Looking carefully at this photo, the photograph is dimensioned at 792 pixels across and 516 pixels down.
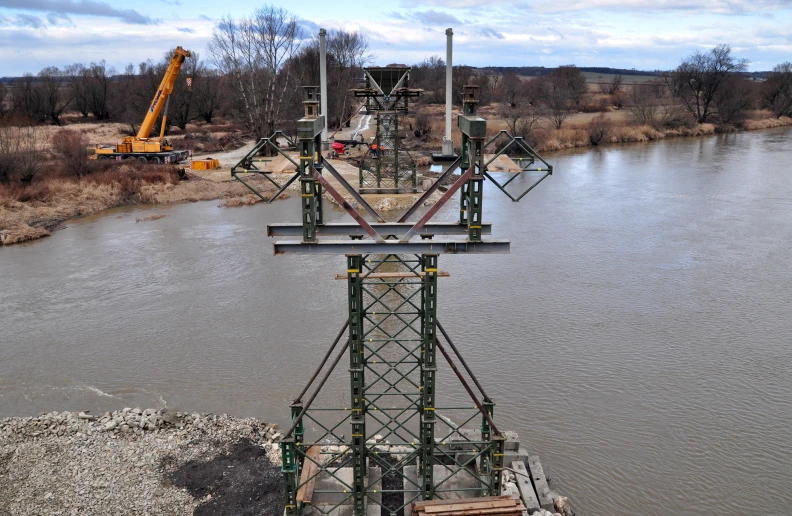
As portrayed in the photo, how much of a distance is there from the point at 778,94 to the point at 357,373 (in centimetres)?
7435

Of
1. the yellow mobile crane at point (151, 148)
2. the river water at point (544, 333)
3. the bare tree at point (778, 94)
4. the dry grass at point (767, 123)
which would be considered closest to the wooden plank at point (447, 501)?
the river water at point (544, 333)

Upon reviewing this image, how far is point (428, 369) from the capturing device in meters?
7.93

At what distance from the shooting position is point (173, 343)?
52.7 ft

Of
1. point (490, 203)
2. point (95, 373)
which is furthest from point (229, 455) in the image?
point (490, 203)

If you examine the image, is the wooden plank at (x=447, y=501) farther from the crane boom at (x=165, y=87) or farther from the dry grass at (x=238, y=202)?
the crane boom at (x=165, y=87)

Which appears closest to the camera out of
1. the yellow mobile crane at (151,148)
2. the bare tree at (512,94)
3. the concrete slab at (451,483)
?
the concrete slab at (451,483)

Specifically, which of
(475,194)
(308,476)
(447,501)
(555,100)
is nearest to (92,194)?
(308,476)

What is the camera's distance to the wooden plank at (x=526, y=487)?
9211 mm

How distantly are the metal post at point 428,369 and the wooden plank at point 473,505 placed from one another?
17.0 inches

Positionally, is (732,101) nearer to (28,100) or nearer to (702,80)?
(702,80)

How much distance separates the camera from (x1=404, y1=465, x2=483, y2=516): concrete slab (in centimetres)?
898

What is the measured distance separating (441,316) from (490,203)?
15.5 meters

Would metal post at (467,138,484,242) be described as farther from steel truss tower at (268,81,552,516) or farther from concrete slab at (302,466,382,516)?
concrete slab at (302,466,382,516)

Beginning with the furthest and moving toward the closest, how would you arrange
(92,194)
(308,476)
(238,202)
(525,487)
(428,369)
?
(238,202) < (92,194) < (525,487) < (308,476) < (428,369)
